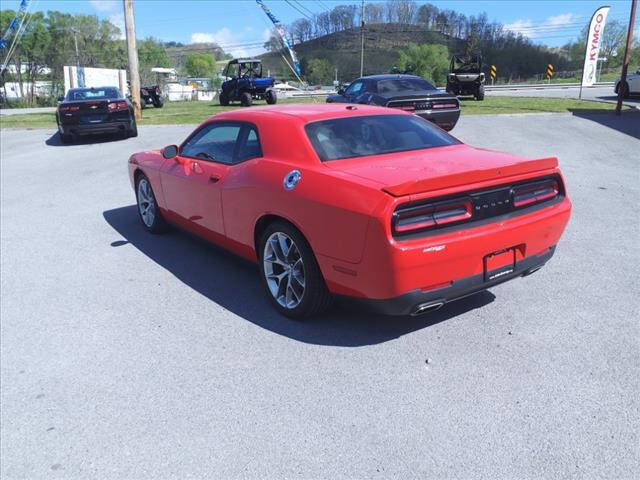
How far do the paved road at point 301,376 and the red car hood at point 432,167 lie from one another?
3.42ft

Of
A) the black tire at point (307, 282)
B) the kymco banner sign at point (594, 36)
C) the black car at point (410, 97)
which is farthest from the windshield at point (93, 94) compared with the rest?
the kymco banner sign at point (594, 36)

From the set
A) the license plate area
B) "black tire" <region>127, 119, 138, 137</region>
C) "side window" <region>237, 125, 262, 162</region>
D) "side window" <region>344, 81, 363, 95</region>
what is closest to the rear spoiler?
the license plate area

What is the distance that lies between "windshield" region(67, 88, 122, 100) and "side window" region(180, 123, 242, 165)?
11.4 m

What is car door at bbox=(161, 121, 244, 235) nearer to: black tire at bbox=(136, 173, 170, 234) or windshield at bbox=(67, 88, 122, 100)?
black tire at bbox=(136, 173, 170, 234)

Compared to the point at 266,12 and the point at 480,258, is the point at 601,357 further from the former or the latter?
the point at 266,12

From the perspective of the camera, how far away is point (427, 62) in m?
81.1

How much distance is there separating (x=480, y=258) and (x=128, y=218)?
5.11 meters

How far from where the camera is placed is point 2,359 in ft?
11.8

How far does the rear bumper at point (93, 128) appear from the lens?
14.0 m

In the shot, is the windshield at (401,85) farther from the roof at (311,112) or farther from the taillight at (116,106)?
the roof at (311,112)

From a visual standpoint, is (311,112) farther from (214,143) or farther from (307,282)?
(307,282)

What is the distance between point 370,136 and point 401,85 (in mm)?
9148

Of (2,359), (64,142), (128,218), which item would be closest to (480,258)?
(2,359)

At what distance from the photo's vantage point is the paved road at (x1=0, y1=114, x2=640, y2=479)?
8.11ft
